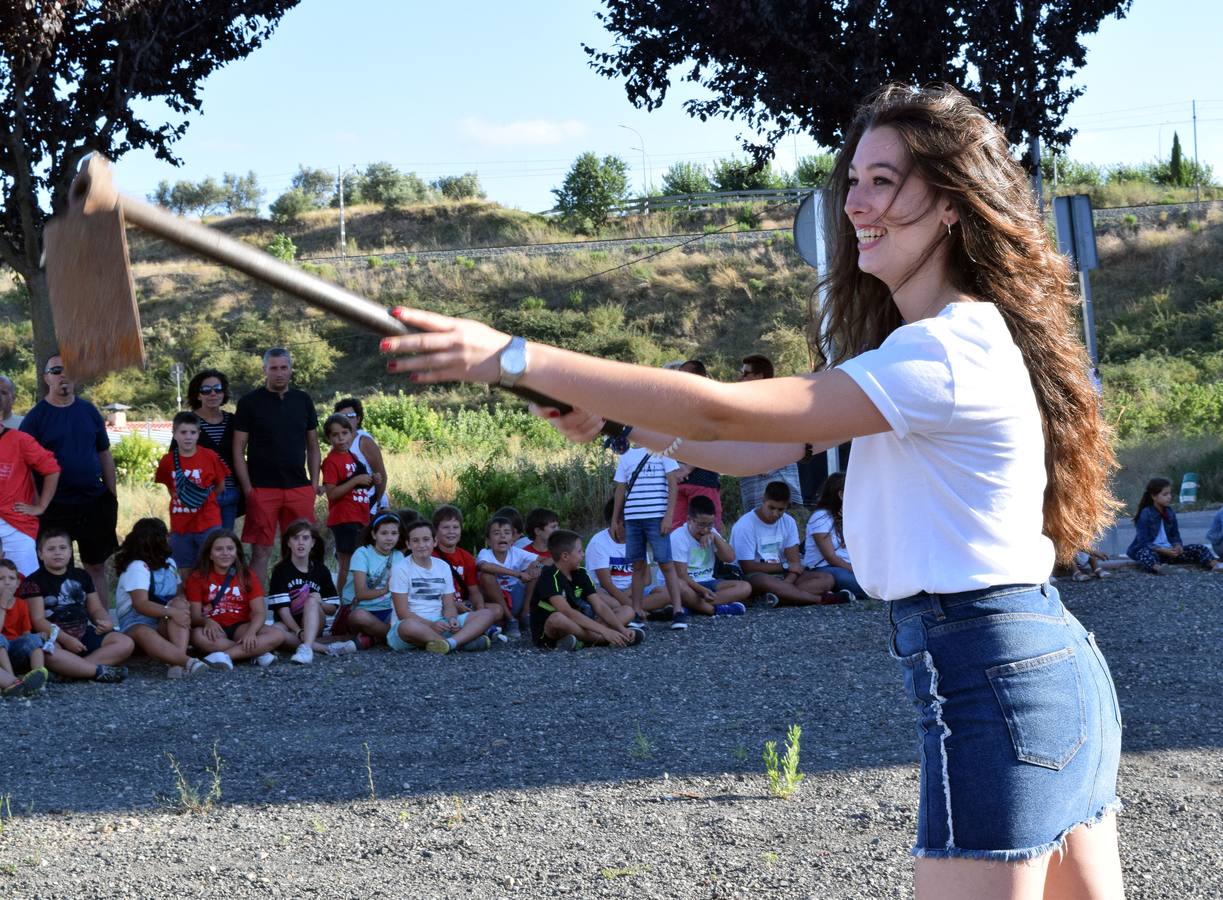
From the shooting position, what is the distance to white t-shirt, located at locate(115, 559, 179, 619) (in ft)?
24.8

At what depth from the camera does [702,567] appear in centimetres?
898

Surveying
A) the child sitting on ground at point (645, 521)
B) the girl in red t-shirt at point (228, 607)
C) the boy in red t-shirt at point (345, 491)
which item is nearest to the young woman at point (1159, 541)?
the child sitting on ground at point (645, 521)

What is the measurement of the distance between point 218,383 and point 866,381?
7.37 metres

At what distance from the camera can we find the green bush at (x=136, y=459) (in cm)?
1783

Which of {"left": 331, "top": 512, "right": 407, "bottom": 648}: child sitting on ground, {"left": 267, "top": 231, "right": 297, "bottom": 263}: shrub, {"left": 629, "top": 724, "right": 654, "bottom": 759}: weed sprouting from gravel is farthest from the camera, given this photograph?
{"left": 267, "top": 231, "right": 297, "bottom": 263}: shrub

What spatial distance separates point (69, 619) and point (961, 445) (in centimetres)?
641

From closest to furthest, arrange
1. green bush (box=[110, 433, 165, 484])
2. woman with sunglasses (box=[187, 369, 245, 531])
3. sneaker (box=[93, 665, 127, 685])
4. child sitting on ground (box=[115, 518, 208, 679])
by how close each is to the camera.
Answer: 1. sneaker (box=[93, 665, 127, 685])
2. child sitting on ground (box=[115, 518, 208, 679])
3. woman with sunglasses (box=[187, 369, 245, 531])
4. green bush (box=[110, 433, 165, 484])

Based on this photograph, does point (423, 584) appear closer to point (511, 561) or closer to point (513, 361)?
point (511, 561)

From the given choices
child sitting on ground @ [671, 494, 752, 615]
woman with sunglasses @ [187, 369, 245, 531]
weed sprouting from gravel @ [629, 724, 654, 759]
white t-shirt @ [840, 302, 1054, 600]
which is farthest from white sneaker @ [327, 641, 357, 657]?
white t-shirt @ [840, 302, 1054, 600]

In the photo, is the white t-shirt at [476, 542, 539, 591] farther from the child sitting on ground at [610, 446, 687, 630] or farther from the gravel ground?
the gravel ground

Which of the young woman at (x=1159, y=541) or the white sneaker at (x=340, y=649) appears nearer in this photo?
the white sneaker at (x=340, y=649)

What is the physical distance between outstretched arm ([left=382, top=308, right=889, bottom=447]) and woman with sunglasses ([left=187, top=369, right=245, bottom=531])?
6.81 metres

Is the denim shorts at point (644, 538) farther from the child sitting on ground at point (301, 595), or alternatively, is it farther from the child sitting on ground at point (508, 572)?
the child sitting on ground at point (301, 595)

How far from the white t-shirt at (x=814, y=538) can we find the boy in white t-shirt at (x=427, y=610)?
8.02ft
